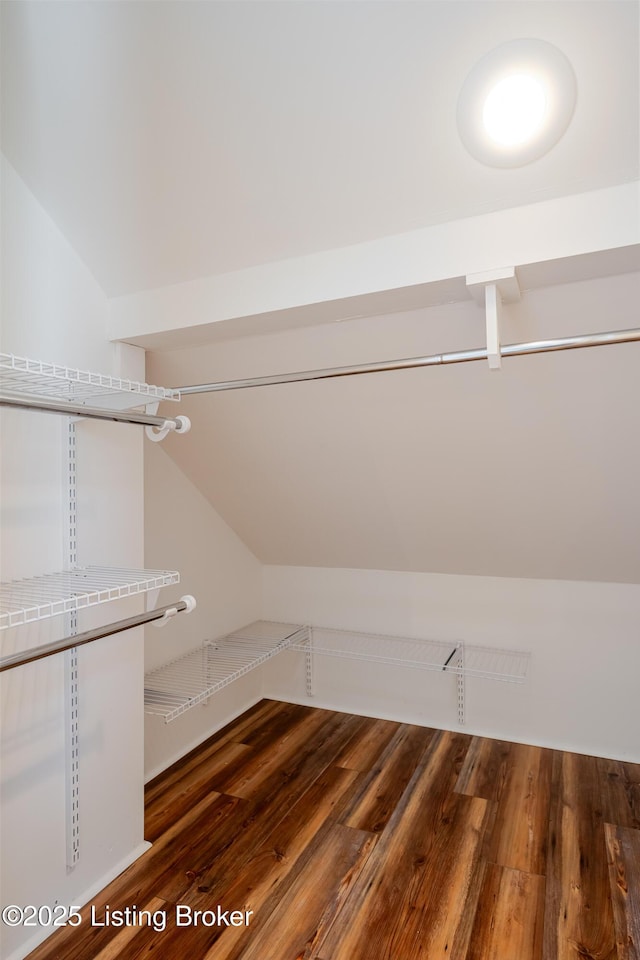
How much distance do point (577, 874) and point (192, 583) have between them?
1852 mm

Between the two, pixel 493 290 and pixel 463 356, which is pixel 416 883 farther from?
pixel 493 290

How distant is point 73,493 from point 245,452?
91cm

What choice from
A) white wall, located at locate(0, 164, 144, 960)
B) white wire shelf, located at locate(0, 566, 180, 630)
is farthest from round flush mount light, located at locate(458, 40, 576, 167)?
white wire shelf, located at locate(0, 566, 180, 630)

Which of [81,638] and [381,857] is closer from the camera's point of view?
[81,638]

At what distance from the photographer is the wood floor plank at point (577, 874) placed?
4.85ft

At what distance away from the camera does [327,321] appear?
5.63ft

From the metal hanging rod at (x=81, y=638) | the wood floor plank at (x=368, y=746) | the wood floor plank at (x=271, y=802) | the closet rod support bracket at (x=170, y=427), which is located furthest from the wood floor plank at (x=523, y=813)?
the closet rod support bracket at (x=170, y=427)

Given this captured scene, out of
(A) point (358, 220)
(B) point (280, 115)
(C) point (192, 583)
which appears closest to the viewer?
(B) point (280, 115)

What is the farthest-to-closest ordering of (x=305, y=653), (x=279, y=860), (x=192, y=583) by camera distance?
(x=305, y=653)
(x=192, y=583)
(x=279, y=860)

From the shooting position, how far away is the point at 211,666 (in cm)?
253

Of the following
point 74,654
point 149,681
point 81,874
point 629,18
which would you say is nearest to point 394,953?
point 81,874

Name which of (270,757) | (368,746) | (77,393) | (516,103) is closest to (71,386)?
(77,393)

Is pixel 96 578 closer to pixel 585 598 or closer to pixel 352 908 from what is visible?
pixel 352 908

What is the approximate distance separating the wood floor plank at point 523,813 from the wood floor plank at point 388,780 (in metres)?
0.37
